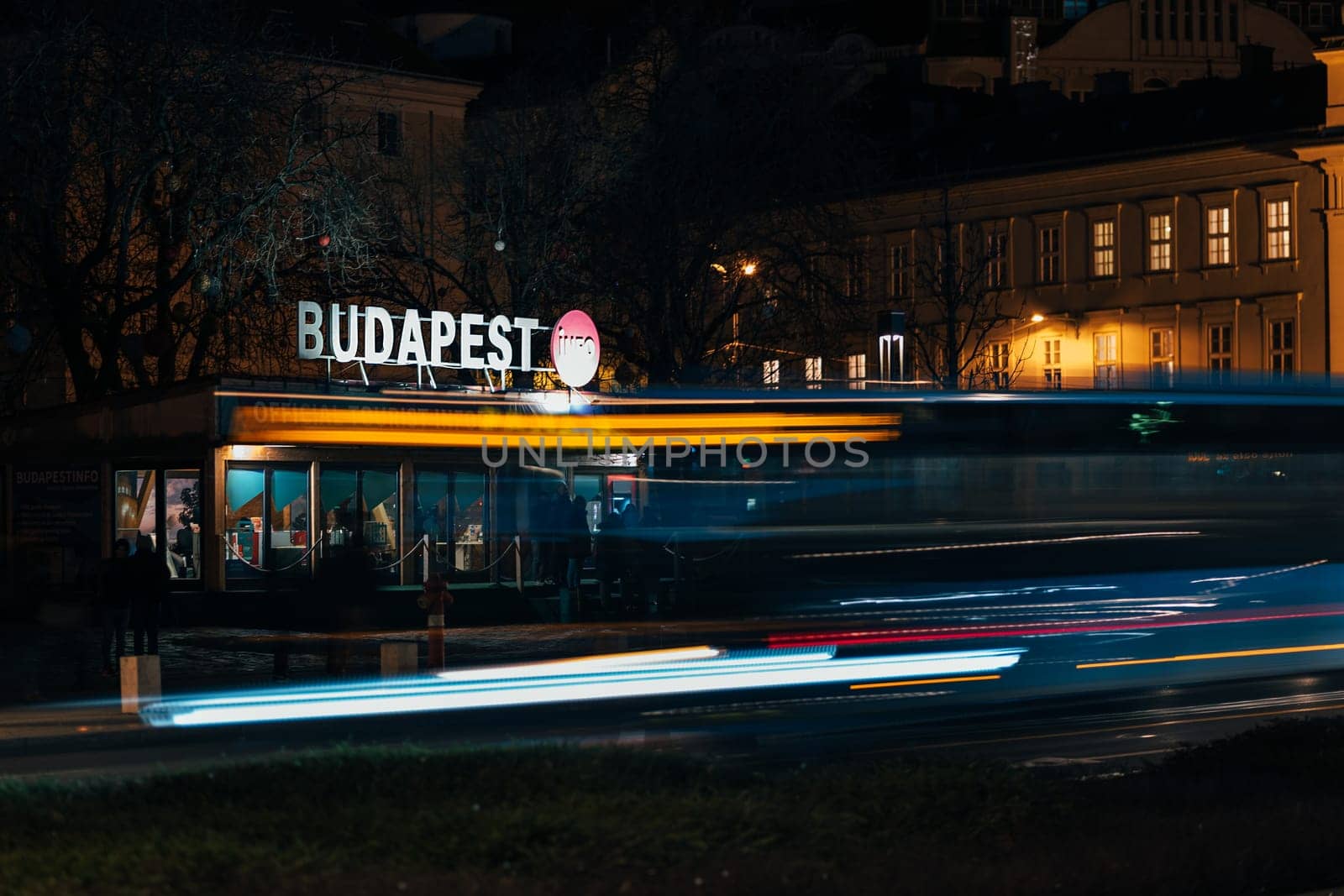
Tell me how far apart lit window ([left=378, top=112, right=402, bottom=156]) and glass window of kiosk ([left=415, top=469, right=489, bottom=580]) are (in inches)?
825

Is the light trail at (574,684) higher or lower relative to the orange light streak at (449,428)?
lower

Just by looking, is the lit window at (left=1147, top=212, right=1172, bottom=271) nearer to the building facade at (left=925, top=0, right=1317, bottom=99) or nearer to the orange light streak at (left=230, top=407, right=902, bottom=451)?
the building facade at (left=925, top=0, right=1317, bottom=99)

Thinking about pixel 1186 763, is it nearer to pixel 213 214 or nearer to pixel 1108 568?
pixel 1108 568

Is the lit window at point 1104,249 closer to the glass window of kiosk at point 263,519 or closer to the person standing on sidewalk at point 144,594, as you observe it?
the glass window of kiosk at point 263,519

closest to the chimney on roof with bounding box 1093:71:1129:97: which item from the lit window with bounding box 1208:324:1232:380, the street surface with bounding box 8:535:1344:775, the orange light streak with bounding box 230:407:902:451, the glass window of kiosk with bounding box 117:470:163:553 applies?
the lit window with bounding box 1208:324:1232:380

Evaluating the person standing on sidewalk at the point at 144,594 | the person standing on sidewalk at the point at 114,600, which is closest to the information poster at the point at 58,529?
the person standing on sidewalk at the point at 144,594

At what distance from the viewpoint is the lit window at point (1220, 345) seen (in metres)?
71.4

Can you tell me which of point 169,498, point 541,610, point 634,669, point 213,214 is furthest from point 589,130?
point 634,669

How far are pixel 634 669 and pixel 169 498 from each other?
15762mm

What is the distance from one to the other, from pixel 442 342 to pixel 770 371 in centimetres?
1180

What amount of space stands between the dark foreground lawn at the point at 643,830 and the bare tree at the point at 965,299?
52.9 meters

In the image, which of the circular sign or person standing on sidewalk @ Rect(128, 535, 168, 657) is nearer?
person standing on sidewalk @ Rect(128, 535, 168, 657)

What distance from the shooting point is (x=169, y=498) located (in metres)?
33.8

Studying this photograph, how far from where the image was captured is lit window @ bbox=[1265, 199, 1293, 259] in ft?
227
